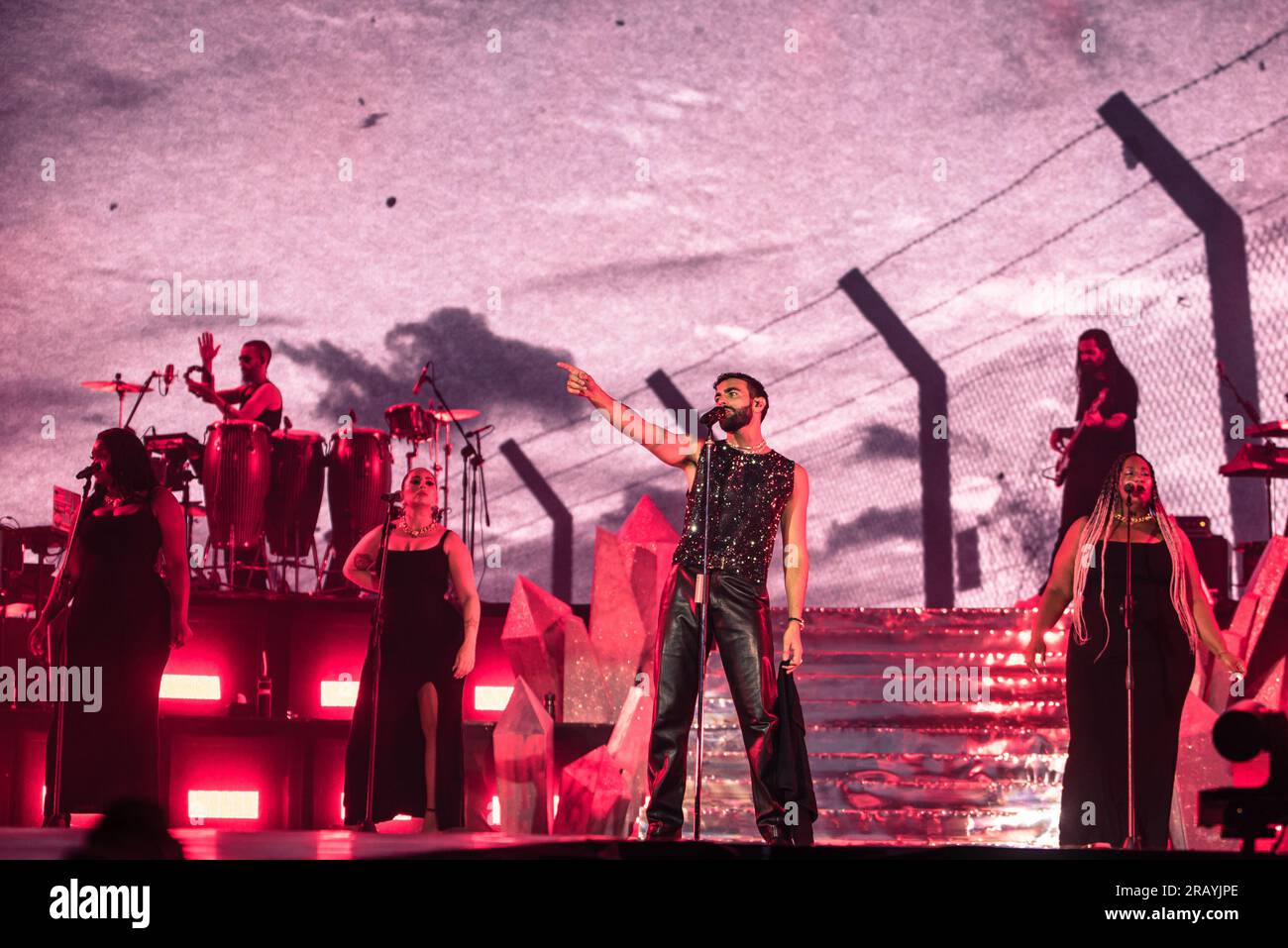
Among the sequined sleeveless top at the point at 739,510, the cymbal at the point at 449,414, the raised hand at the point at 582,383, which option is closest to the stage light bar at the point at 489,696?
the cymbal at the point at 449,414

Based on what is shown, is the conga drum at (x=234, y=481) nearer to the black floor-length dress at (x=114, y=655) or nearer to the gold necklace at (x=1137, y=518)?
the black floor-length dress at (x=114, y=655)

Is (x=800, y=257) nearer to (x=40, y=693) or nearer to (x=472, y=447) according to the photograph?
A: (x=472, y=447)

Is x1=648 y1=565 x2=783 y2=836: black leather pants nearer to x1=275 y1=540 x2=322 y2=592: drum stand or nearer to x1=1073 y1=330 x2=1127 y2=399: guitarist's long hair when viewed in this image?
x1=1073 y1=330 x2=1127 y2=399: guitarist's long hair

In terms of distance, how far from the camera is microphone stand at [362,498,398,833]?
7.83m

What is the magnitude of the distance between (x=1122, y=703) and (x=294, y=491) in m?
7.45

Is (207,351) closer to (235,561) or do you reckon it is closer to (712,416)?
(235,561)

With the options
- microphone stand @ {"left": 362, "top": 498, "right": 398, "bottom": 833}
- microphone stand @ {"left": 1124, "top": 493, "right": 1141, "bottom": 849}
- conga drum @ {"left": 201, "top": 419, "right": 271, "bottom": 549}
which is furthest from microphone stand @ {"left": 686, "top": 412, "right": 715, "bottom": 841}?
conga drum @ {"left": 201, "top": 419, "right": 271, "bottom": 549}

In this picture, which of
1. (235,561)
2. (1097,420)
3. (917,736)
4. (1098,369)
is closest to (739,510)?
(917,736)

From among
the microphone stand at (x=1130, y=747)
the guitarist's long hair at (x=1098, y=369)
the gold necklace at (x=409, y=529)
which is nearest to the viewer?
the microphone stand at (x=1130, y=747)

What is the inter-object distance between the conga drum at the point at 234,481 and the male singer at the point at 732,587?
242 inches

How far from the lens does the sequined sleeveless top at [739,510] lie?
21.4ft

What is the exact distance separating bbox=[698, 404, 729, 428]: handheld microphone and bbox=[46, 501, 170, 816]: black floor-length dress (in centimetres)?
275

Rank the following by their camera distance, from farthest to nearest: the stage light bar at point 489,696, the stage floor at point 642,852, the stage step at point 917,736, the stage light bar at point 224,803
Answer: the stage light bar at point 489,696 < the stage light bar at point 224,803 < the stage step at point 917,736 < the stage floor at point 642,852
